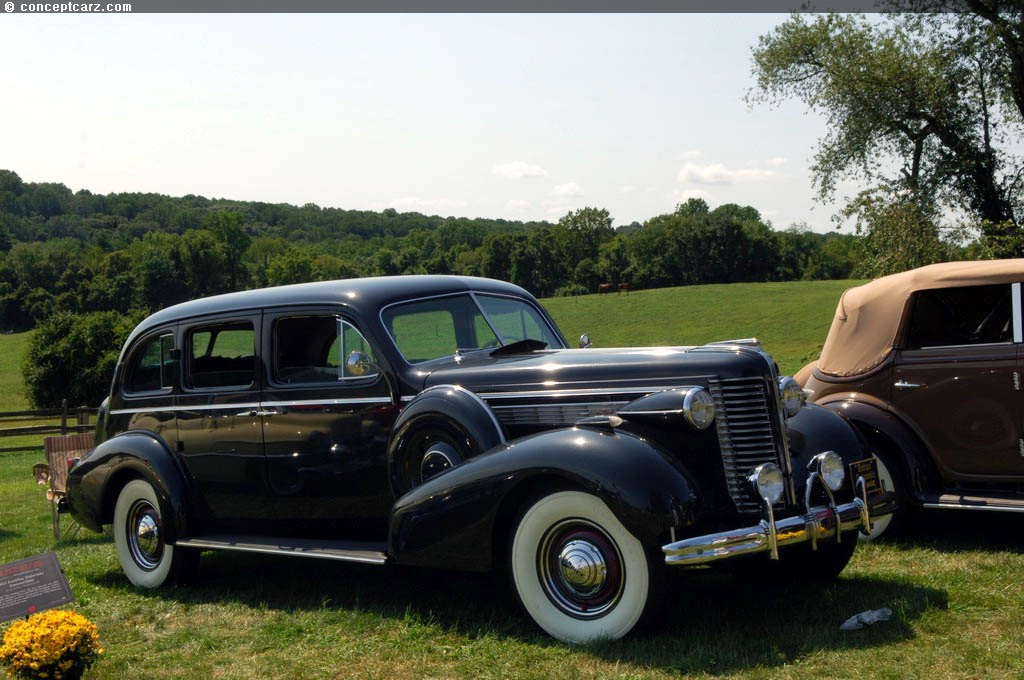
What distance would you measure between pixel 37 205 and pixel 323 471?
143 metres

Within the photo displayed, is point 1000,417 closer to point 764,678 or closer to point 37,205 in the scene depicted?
point 764,678

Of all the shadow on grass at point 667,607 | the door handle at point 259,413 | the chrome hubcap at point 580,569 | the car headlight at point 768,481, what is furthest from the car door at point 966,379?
the door handle at point 259,413

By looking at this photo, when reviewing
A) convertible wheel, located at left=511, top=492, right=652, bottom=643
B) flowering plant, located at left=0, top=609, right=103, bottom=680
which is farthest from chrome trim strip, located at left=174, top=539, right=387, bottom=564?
flowering plant, located at left=0, top=609, right=103, bottom=680

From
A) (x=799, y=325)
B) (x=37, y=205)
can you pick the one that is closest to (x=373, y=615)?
(x=799, y=325)

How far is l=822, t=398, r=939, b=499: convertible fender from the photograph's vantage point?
7.31 meters

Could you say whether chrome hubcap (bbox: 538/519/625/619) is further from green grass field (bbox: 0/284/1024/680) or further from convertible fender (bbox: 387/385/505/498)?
convertible fender (bbox: 387/385/505/498)

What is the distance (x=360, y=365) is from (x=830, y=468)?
298 cm

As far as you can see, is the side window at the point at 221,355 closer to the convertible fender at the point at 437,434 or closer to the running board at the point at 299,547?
the running board at the point at 299,547

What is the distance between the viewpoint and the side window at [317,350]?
6455 mm

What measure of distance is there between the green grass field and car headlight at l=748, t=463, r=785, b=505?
644 mm

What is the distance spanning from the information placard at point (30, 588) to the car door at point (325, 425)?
163cm

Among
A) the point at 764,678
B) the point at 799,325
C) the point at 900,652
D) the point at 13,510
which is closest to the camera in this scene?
the point at 764,678

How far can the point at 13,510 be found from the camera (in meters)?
14.2

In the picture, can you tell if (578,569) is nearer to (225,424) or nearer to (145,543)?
(225,424)
